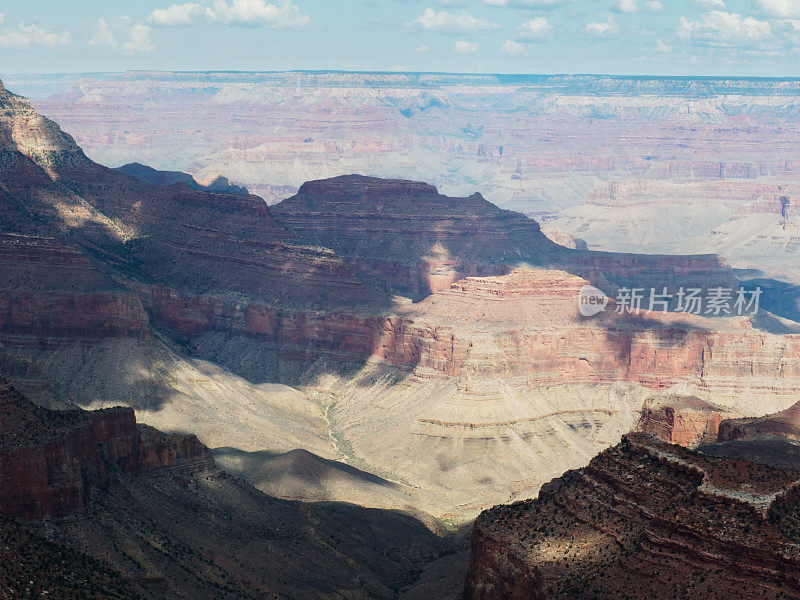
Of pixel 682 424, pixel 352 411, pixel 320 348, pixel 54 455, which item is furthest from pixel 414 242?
pixel 54 455

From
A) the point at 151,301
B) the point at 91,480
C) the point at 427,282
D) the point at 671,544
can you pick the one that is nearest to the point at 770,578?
the point at 671,544

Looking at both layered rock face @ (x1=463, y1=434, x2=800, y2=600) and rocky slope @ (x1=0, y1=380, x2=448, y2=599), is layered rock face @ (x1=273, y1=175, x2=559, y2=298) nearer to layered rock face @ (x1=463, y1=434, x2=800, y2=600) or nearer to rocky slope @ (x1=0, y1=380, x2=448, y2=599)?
rocky slope @ (x1=0, y1=380, x2=448, y2=599)

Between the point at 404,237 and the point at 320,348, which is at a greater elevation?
the point at 404,237

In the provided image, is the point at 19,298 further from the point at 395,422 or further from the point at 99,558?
the point at 99,558

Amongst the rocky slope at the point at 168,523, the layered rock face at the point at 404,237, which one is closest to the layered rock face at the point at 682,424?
the rocky slope at the point at 168,523

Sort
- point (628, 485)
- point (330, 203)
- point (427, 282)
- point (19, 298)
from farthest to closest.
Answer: point (330, 203) < point (427, 282) < point (19, 298) < point (628, 485)

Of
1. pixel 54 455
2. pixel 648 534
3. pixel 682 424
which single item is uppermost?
pixel 648 534

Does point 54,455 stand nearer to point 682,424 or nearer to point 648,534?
point 648,534
